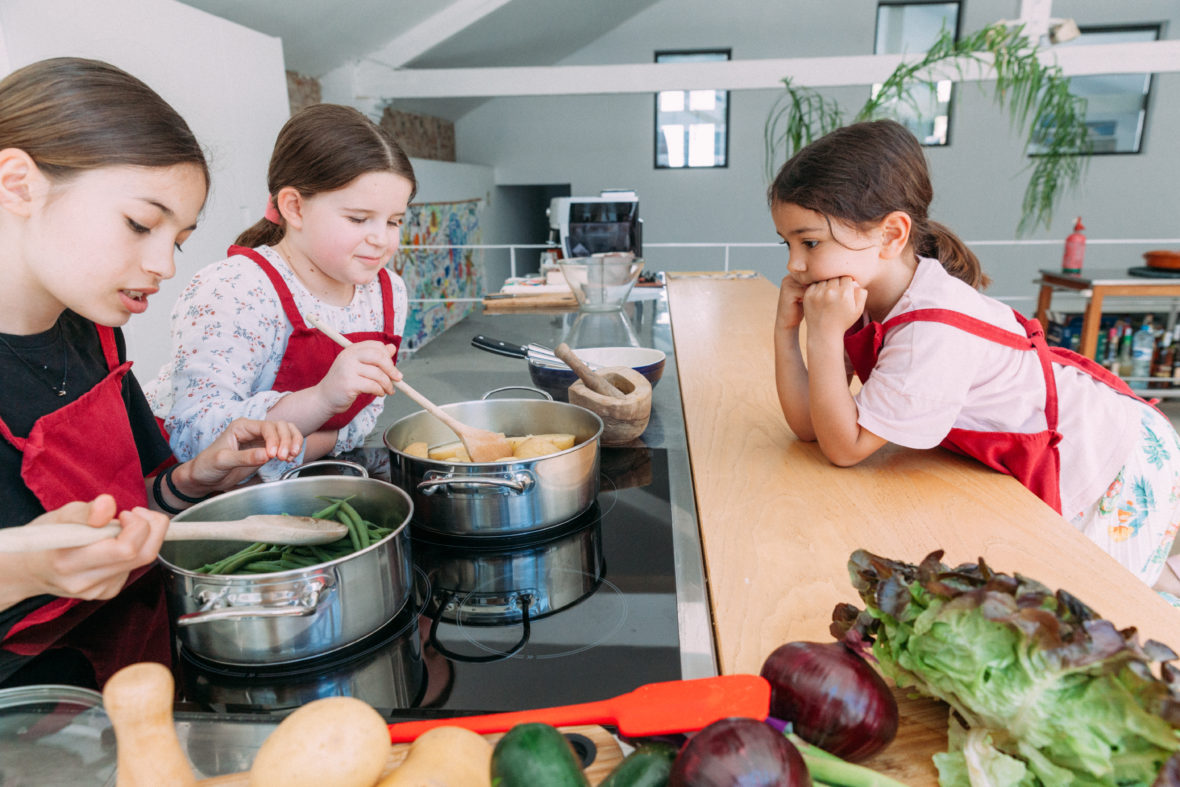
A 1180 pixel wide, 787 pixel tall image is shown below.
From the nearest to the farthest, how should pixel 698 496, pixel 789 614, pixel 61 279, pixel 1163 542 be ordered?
1. pixel 789 614
2. pixel 61 279
3. pixel 698 496
4. pixel 1163 542

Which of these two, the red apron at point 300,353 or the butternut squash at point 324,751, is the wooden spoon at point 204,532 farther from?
the red apron at point 300,353

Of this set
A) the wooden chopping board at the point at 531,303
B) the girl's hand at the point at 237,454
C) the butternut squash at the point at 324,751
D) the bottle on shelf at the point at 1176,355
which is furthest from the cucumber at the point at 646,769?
the bottle on shelf at the point at 1176,355

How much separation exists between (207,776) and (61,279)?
54cm

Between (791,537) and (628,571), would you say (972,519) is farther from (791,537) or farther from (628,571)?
(628,571)

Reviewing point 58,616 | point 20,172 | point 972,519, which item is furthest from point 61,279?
point 972,519

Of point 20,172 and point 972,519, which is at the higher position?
point 20,172

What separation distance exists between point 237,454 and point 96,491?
0.51 ft

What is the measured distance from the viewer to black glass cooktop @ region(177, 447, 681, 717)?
0.56 m

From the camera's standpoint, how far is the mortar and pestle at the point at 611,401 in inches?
42.5

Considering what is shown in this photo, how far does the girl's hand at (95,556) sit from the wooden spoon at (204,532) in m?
0.01

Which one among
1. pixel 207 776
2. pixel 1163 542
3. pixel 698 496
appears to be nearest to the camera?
pixel 207 776

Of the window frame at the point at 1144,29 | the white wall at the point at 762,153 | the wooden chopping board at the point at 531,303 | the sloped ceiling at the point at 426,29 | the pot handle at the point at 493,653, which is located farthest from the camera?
the white wall at the point at 762,153

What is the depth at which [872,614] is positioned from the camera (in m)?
0.54

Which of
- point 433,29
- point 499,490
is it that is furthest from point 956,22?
point 499,490
